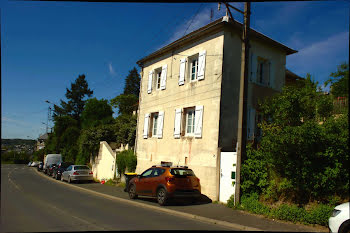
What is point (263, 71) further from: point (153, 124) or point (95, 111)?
point (95, 111)

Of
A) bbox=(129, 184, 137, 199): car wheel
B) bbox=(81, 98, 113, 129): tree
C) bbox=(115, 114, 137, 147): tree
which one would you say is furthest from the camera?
bbox=(81, 98, 113, 129): tree

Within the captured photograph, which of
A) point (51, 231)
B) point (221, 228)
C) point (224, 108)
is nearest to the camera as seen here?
point (51, 231)

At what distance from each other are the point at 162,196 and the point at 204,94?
5.59 metres

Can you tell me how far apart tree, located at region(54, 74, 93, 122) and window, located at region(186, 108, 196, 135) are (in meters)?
52.2

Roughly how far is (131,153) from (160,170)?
7.56 meters

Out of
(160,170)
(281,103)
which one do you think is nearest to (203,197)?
(160,170)

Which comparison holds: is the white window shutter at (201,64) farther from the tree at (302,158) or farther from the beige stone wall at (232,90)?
the tree at (302,158)

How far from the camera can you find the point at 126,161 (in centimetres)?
1997

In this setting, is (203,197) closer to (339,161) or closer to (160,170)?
(160,170)

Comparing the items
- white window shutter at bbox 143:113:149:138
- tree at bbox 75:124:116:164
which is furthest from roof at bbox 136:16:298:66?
tree at bbox 75:124:116:164

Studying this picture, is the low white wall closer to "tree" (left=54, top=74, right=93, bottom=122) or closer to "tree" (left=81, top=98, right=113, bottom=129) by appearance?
"tree" (left=81, top=98, right=113, bottom=129)

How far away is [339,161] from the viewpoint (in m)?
8.55

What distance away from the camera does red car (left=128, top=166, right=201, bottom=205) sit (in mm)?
11908

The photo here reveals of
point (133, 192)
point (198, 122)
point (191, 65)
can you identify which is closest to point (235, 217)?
point (198, 122)
